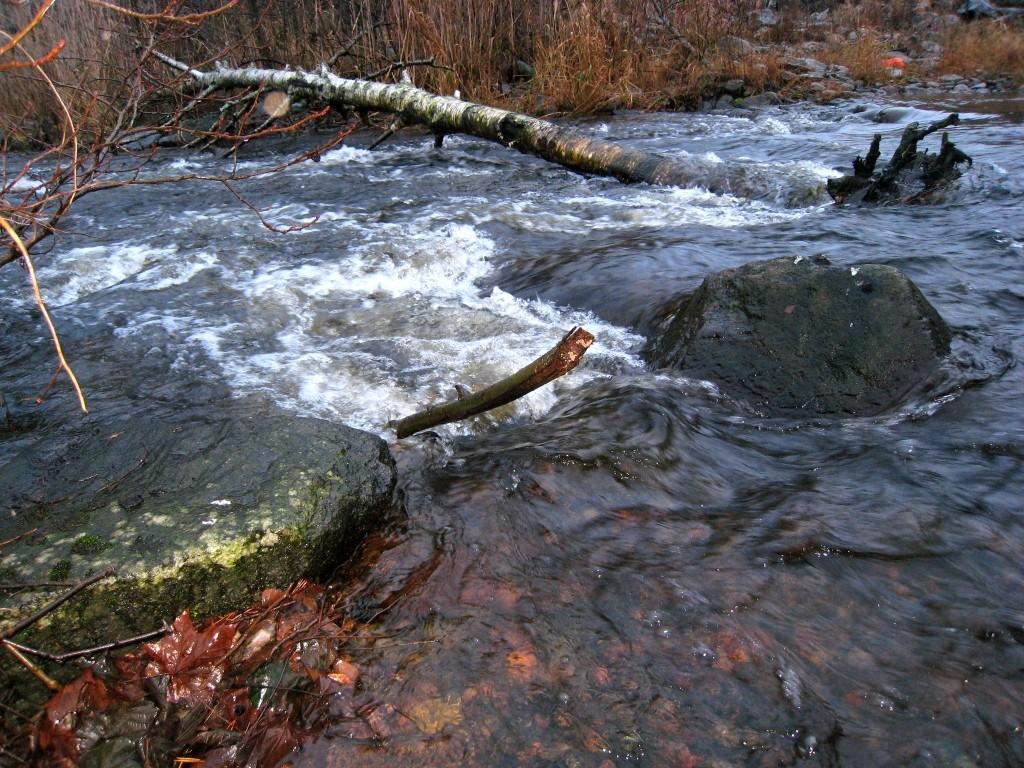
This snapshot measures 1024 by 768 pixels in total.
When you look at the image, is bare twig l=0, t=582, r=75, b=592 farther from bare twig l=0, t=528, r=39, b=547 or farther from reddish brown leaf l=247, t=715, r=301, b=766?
reddish brown leaf l=247, t=715, r=301, b=766

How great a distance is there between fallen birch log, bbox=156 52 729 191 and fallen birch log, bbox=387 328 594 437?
4852 millimetres

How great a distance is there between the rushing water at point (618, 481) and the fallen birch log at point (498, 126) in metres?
1.03

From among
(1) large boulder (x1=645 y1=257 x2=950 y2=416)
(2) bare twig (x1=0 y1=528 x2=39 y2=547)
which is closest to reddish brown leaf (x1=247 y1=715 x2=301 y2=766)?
(2) bare twig (x1=0 y1=528 x2=39 y2=547)

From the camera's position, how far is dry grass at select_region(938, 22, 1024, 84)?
13195mm

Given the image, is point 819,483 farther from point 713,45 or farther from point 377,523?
point 713,45

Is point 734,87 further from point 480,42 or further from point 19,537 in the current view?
point 19,537

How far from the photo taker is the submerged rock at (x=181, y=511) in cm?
188

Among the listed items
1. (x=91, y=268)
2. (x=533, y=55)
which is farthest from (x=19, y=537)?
(x=533, y=55)

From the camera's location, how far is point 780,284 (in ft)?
11.4

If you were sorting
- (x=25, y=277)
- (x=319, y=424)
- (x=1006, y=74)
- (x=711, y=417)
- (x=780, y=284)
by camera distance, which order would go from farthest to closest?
(x=1006, y=74)
(x=25, y=277)
(x=780, y=284)
(x=711, y=417)
(x=319, y=424)

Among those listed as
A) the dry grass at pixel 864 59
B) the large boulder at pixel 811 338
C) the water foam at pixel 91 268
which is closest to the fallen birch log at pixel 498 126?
the water foam at pixel 91 268

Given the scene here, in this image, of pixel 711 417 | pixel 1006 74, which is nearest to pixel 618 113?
pixel 1006 74

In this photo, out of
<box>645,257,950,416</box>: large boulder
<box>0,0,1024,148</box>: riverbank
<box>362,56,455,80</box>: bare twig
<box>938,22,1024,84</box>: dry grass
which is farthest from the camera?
<box>938,22,1024,84</box>: dry grass

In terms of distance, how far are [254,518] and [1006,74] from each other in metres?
15.9
